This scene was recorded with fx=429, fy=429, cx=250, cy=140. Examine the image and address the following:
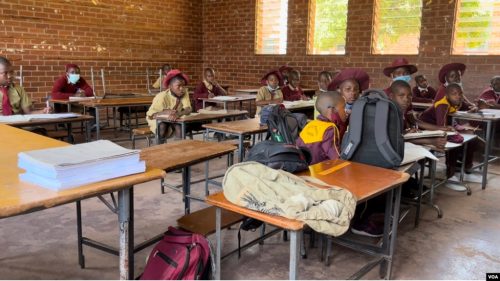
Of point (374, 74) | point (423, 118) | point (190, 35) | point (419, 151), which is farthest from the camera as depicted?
point (190, 35)

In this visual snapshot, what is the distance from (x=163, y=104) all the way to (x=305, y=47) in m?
4.55

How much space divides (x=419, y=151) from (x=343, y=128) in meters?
0.59

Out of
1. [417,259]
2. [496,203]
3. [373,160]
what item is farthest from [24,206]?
[496,203]

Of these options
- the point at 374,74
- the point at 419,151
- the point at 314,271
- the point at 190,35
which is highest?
the point at 190,35

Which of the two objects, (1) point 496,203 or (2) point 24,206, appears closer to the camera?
(2) point 24,206

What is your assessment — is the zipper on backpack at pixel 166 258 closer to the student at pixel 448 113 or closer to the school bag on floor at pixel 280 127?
the school bag on floor at pixel 280 127

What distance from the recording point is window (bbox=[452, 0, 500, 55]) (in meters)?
6.52

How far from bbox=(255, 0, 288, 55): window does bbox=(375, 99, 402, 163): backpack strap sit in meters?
6.58

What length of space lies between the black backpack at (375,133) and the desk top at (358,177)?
0.28m

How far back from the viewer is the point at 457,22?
269 inches

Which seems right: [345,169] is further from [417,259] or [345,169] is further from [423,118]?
[423,118]

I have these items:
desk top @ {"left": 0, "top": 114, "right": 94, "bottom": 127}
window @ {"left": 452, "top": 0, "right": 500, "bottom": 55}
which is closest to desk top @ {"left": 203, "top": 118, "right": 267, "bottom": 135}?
desk top @ {"left": 0, "top": 114, "right": 94, "bottom": 127}

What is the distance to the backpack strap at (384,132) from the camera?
2.49 metres

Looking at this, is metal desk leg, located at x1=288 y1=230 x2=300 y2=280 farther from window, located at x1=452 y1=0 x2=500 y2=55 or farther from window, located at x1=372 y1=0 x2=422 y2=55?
window, located at x1=372 y1=0 x2=422 y2=55
